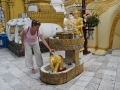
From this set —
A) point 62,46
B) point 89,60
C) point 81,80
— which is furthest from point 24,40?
point 89,60

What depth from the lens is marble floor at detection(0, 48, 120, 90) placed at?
305cm

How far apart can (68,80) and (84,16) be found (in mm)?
2460

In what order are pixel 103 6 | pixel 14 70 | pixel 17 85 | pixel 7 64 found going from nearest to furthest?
pixel 17 85, pixel 14 70, pixel 7 64, pixel 103 6

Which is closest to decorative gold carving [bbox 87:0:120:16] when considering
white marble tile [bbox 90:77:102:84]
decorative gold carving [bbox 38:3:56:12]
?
decorative gold carving [bbox 38:3:56:12]

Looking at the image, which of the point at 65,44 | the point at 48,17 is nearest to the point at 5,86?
the point at 65,44

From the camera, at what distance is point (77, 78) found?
3.46m

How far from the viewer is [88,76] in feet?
11.7

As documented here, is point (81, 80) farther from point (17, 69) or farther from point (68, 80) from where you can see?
point (17, 69)

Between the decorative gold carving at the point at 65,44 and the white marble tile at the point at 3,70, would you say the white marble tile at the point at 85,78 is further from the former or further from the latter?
the white marble tile at the point at 3,70

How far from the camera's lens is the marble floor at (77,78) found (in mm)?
3047

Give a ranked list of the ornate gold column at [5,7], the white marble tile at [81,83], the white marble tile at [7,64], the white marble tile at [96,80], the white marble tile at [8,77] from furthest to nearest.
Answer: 1. the ornate gold column at [5,7]
2. the white marble tile at [7,64]
3. the white marble tile at [8,77]
4. the white marble tile at [96,80]
5. the white marble tile at [81,83]

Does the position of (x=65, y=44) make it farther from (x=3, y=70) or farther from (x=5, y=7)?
(x=5, y=7)

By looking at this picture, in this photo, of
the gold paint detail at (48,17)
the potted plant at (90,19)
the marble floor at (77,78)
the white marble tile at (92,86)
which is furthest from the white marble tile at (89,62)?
the gold paint detail at (48,17)

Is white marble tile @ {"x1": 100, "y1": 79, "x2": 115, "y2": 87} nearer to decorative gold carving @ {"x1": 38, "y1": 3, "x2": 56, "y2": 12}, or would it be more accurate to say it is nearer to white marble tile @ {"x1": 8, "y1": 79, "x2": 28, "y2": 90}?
white marble tile @ {"x1": 8, "y1": 79, "x2": 28, "y2": 90}
